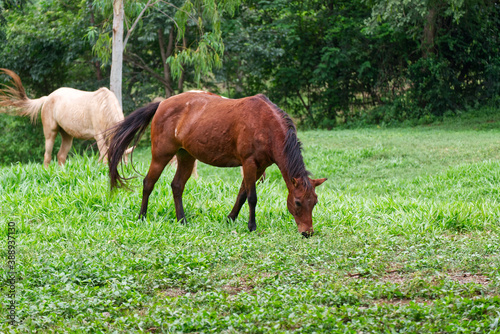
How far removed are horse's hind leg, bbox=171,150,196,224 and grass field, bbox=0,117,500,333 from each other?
179 millimetres

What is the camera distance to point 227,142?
640 centimetres

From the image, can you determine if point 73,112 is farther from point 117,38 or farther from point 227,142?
point 227,142

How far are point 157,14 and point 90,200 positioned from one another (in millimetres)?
11381

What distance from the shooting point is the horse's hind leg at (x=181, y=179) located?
6.85 metres

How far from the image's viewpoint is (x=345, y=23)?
70.9ft

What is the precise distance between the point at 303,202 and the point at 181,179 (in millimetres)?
1797

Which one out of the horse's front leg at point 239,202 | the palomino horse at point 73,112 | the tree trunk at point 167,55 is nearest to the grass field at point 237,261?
the horse's front leg at point 239,202

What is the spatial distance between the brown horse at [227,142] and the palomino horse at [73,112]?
2.49m

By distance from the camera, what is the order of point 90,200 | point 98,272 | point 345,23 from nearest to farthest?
point 98,272, point 90,200, point 345,23

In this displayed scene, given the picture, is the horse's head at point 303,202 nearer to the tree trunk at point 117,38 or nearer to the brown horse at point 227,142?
the brown horse at point 227,142

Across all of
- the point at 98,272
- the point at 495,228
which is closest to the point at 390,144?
the point at 495,228

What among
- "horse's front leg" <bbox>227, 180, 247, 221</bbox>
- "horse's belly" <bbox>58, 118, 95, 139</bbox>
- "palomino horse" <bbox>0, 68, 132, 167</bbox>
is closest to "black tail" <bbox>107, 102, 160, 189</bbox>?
"horse's front leg" <bbox>227, 180, 247, 221</bbox>

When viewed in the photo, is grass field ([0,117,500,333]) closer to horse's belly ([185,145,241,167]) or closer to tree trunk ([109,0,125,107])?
horse's belly ([185,145,241,167])

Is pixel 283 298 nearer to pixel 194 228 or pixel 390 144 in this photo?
pixel 194 228
